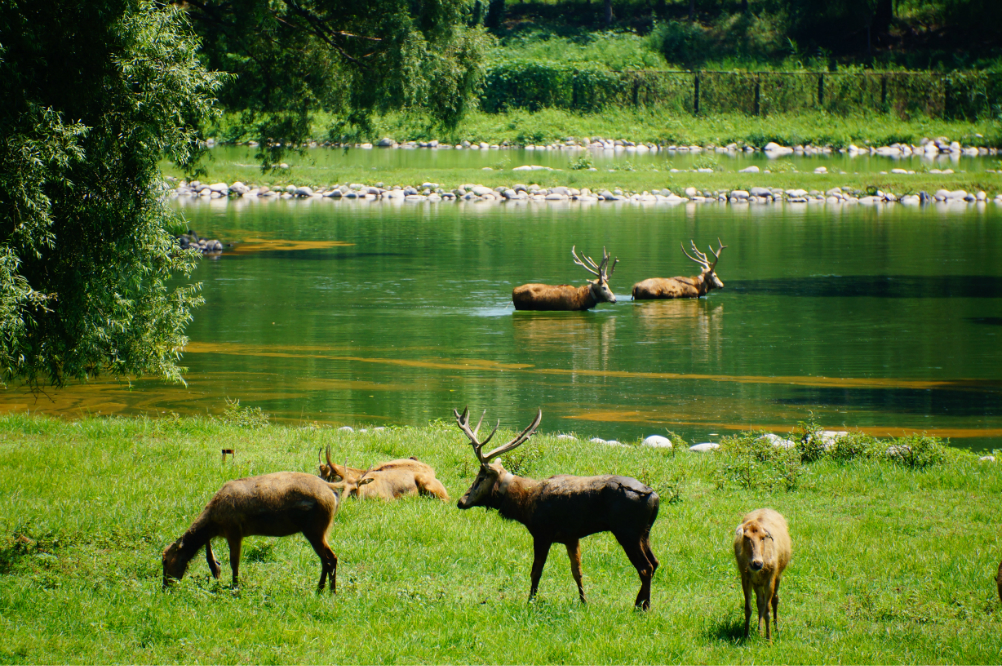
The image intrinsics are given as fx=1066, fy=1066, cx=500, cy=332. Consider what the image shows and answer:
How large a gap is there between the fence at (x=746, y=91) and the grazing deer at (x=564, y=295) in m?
41.5

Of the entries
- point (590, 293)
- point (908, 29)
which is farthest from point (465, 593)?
point (908, 29)

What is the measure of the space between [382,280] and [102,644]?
20669 millimetres

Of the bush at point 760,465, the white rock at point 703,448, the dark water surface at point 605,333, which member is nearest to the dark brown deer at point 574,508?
the bush at point 760,465

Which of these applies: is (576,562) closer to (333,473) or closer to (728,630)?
(728,630)

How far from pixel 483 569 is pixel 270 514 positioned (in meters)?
1.86

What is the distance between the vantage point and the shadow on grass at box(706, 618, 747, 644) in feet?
23.4

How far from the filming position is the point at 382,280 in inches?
1076

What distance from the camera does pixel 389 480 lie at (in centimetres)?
1042

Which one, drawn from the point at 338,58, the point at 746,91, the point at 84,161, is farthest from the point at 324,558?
the point at 746,91

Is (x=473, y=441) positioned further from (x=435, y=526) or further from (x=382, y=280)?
(x=382, y=280)

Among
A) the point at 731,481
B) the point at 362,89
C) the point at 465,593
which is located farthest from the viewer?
the point at 362,89

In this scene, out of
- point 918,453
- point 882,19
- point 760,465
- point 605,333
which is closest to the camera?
point 760,465

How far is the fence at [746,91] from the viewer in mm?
61469

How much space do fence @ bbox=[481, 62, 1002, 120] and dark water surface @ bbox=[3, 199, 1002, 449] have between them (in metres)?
27.1
